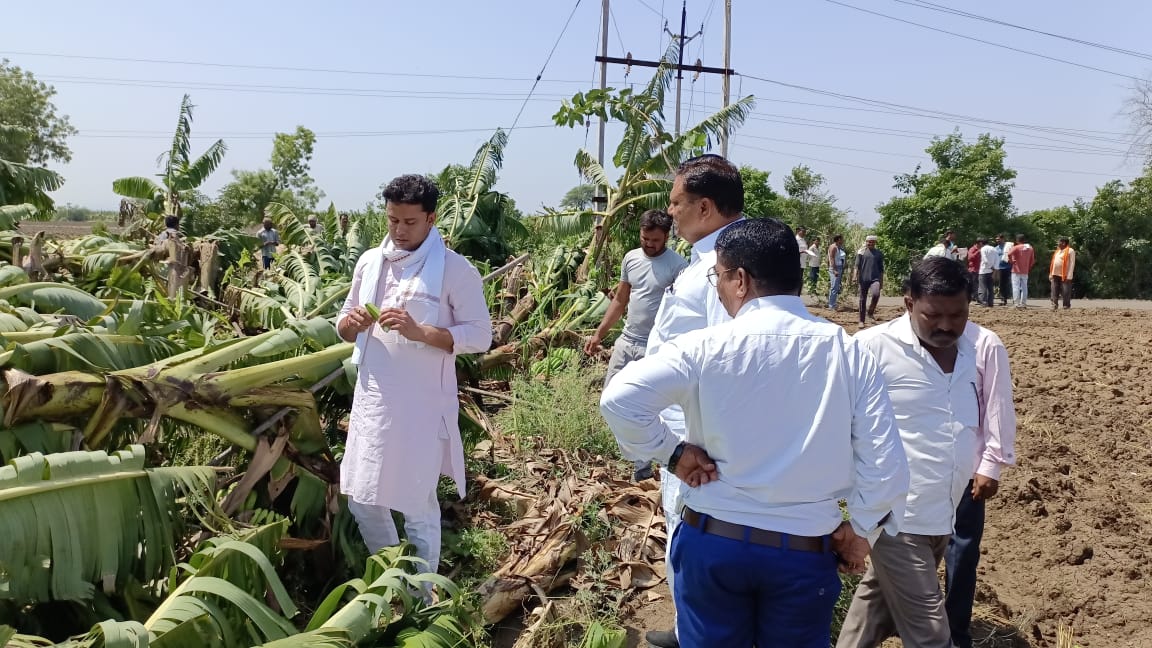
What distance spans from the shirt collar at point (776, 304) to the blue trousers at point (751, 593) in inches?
23.3

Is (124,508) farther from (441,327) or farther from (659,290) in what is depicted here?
(659,290)

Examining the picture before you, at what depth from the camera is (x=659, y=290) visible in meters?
5.60

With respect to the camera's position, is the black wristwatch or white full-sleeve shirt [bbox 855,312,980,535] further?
white full-sleeve shirt [bbox 855,312,980,535]

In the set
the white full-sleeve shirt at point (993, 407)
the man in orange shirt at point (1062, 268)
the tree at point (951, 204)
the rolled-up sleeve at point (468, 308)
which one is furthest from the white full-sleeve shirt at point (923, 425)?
the tree at point (951, 204)

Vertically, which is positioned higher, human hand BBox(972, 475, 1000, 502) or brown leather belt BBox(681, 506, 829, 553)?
brown leather belt BBox(681, 506, 829, 553)

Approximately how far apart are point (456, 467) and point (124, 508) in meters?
1.35

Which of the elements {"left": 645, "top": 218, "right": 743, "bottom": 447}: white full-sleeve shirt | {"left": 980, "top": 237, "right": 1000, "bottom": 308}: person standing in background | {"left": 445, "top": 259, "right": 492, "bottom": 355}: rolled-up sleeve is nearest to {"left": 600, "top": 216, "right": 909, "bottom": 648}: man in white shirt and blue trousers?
{"left": 645, "top": 218, "right": 743, "bottom": 447}: white full-sleeve shirt

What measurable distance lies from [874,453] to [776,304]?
0.45 meters

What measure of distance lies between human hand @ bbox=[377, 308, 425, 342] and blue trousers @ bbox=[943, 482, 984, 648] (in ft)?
7.68

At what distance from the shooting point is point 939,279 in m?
3.08

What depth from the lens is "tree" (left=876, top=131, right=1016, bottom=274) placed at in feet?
81.0

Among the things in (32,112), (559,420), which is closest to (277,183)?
(32,112)

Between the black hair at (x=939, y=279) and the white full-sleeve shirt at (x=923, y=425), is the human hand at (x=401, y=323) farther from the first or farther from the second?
the black hair at (x=939, y=279)

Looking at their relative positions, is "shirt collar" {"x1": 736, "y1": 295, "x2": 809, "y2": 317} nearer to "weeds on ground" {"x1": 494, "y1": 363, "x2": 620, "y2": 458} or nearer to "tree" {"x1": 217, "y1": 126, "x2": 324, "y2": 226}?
"weeds on ground" {"x1": 494, "y1": 363, "x2": 620, "y2": 458}
